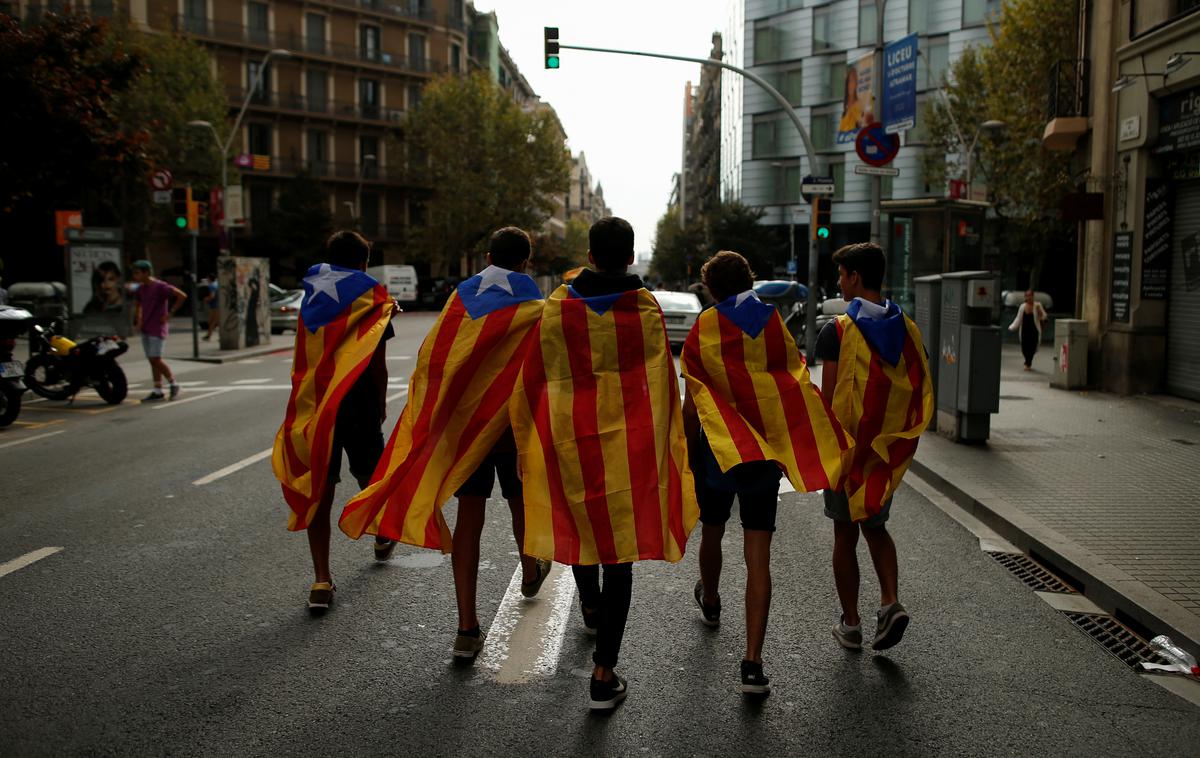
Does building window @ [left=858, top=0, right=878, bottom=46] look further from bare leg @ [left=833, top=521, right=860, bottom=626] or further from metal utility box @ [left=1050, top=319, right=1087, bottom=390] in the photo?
bare leg @ [left=833, top=521, right=860, bottom=626]

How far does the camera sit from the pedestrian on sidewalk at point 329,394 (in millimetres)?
4996

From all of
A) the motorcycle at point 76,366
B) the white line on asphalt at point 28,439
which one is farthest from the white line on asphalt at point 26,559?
the motorcycle at point 76,366

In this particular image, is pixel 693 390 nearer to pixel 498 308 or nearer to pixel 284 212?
pixel 498 308

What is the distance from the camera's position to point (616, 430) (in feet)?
12.8

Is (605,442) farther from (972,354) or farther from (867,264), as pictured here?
(972,354)

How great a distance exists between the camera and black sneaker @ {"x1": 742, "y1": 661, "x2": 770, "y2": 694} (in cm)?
396

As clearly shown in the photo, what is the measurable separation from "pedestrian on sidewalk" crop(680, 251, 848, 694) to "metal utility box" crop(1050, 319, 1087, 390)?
41.4 feet

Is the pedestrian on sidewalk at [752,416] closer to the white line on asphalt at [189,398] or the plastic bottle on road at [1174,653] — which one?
the plastic bottle on road at [1174,653]

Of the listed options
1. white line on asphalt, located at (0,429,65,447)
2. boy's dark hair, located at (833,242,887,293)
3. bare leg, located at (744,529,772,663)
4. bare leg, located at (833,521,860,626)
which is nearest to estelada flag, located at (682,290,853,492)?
bare leg, located at (744,529,772,663)

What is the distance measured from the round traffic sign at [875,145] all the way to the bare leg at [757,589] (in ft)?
37.4

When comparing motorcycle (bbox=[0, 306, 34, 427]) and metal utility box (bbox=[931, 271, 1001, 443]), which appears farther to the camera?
motorcycle (bbox=[0, 306, 34, 427])

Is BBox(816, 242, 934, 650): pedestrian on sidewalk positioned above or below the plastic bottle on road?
above

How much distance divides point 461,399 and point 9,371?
979 cm

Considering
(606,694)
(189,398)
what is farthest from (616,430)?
(189,398)
